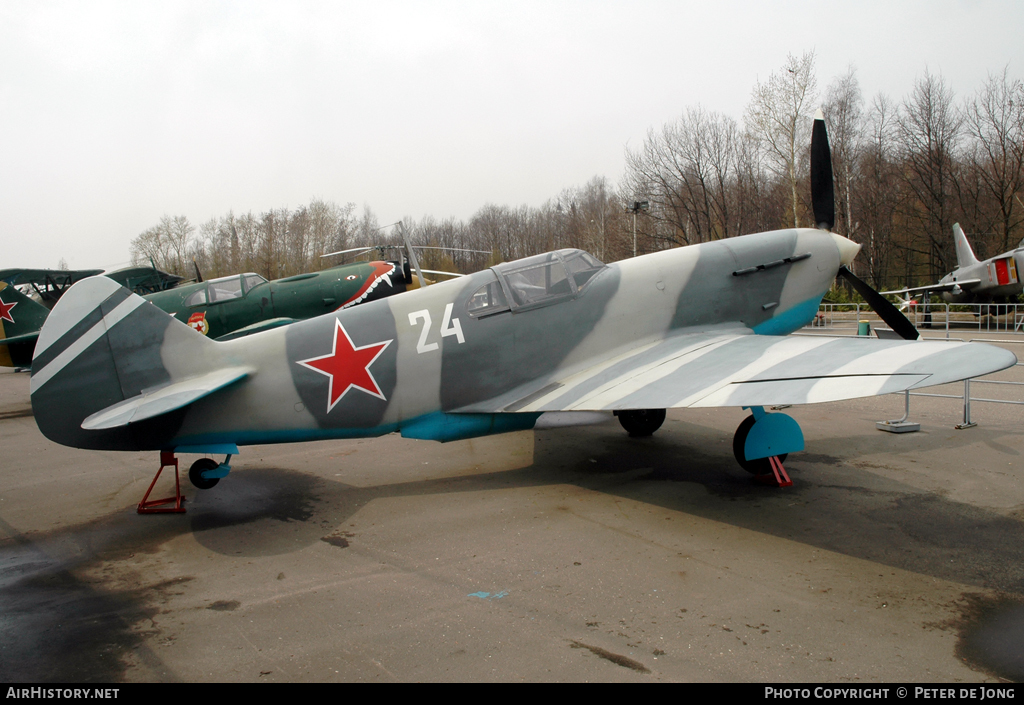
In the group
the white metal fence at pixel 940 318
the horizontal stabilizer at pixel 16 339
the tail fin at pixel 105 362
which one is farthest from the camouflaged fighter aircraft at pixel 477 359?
the white metal fence at pixel 940 318

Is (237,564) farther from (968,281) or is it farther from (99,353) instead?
(968,281)

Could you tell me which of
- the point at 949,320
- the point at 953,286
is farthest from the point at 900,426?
the point at 953,286

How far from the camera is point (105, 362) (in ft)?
17.6

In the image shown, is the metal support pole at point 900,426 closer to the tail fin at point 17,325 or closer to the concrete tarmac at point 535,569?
the concrete tarmac at point 535,569

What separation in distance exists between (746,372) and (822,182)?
413cm

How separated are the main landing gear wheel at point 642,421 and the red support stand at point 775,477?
79.5 inches

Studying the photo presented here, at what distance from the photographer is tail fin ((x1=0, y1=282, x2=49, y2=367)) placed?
12.6 m

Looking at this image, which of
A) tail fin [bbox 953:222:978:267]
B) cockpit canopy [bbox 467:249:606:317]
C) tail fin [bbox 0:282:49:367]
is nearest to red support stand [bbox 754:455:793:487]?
cockpit canopy [bbox 467:249:606:317]

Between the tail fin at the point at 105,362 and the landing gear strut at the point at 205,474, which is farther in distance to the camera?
the landing gear strut at the point at 205,474

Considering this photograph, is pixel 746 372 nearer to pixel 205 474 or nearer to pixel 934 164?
pixel 205 474

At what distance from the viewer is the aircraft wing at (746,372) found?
4.04 metres

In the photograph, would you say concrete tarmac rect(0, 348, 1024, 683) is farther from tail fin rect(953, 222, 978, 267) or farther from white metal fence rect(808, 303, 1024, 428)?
tail fin rect(953, 222, 978, 267)

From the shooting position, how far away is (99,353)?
5336mm
